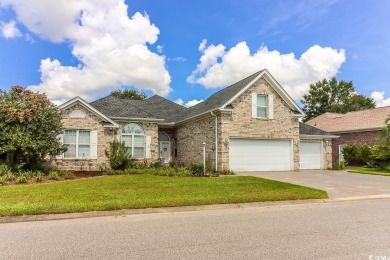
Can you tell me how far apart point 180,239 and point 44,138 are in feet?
39.5

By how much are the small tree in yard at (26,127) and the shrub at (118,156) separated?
332 centimetres

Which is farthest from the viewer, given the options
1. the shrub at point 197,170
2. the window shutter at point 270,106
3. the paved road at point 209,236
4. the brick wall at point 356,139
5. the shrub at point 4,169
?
the brick wall at point 356,139

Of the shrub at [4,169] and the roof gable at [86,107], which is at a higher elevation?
the roof gable at [86,107]

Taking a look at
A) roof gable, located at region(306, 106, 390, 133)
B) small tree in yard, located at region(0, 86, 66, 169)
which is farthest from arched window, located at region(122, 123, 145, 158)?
roof gable, located at region(306, 106, 390, 133)

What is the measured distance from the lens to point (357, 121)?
31.8 meters

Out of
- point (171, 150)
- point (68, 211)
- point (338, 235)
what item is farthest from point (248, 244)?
point (171, 150)

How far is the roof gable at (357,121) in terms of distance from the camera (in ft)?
96.6

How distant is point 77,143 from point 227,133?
9.25 m

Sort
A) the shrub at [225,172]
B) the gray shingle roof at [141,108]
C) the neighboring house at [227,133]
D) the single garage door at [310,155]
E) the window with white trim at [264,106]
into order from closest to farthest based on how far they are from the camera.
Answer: the shrub at [225,172] → the neighboring house at [227,133] → the window with white trim at [264,106] → the gray shingle roof at [141,108] → the single garage door at [310,155]

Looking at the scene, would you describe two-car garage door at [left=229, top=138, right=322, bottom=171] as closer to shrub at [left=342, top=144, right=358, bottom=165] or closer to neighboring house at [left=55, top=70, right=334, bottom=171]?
neighboring house at [left=55, top=70, right=334, bottom=171]

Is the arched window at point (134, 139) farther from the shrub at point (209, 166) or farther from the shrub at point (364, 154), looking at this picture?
the shrub at point (364, 154)

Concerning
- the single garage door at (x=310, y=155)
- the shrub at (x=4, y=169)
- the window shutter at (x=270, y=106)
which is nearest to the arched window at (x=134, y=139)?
the shrub at (x=4, y=169)

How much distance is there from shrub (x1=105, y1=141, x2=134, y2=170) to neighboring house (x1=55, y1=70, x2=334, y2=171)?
62cm

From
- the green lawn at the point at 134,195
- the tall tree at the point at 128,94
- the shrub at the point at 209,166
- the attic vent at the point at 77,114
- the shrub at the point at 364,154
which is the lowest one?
the green lawn at the point at 134,195
